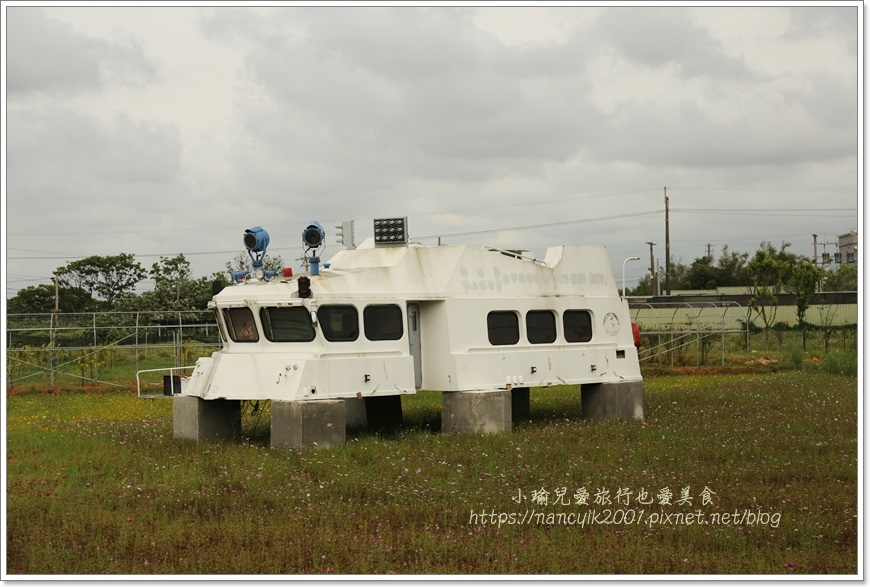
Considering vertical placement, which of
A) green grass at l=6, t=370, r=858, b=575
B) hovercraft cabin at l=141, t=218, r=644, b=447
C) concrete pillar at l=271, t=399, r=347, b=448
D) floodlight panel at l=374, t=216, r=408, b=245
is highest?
floodlight panel at l=374, t=216, r=408, b=245

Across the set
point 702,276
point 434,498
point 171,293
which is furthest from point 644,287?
point 434,498

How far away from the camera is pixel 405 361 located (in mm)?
A: 19062

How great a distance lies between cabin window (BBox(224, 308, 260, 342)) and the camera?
1877cm

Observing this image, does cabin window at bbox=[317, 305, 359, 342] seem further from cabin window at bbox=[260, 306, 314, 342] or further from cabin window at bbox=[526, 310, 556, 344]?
cabin window at bbox=[526, 310, 556, 344]

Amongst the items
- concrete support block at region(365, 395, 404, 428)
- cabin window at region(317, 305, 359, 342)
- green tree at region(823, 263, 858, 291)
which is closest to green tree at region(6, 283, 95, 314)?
concrete support block at region(365, 395, 404, 428)

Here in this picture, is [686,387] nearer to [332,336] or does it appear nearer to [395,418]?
[395,418]

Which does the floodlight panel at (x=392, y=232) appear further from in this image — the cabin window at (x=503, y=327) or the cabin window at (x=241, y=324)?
the cabin window at (x=241, y=324)

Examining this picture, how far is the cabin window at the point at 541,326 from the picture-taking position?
20.8 m

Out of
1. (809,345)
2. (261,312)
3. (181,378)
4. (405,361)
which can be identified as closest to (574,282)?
(405,361)

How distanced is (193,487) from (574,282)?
979 centimetres

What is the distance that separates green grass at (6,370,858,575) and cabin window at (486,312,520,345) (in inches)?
70.1

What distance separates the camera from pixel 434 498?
48.1 ft

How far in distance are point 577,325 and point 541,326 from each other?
1072mm

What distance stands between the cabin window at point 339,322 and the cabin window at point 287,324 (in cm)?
25
